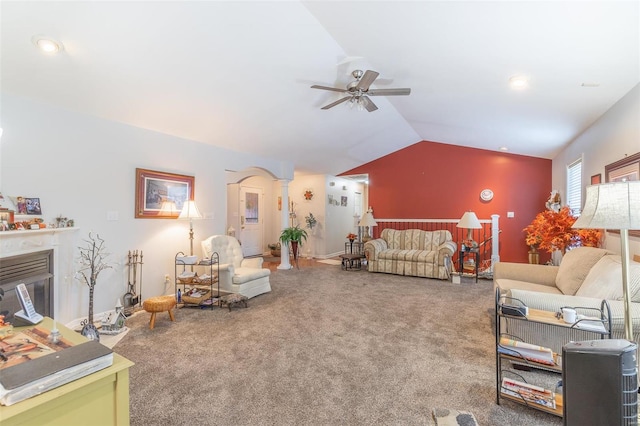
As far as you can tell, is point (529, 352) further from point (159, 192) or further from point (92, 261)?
point (159, 192)

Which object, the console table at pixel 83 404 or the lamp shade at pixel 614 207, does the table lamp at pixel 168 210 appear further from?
the lamp shade at pixel 614 207

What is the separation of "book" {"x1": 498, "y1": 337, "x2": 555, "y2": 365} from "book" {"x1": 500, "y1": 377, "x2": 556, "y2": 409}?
177 mm

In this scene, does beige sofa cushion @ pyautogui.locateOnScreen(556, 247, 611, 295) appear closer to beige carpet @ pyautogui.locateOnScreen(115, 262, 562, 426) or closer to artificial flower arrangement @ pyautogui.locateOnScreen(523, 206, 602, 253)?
artificial flower arrangement @ pyautogui.locateOnScreen(523, 206, 602, 253)

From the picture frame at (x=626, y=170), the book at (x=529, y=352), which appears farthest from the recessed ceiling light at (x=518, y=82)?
the book at (x=529, y=352)

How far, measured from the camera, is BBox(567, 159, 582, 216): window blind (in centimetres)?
421

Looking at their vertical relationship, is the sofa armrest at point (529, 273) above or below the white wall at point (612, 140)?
below

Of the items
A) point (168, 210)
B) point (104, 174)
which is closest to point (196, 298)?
point (168, 210)

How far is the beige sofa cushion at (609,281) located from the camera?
202 centimetres

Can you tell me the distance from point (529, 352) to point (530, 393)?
0.82 feet

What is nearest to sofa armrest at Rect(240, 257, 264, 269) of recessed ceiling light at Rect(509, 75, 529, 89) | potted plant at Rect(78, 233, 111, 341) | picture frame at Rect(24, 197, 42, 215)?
potted plant at Rect(78, 233, 111, 341)

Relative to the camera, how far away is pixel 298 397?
6.60ft

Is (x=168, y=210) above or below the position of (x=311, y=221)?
above

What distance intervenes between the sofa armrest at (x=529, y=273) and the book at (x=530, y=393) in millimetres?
1791

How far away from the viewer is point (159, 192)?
4.12 metres
